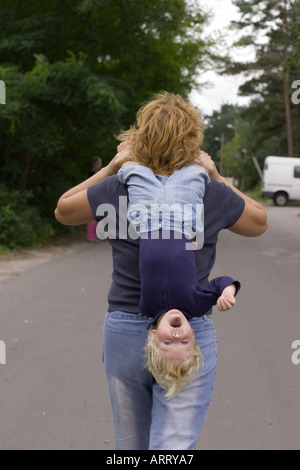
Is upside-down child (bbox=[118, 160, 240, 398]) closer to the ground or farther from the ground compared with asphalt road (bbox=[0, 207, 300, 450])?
farther from the ground

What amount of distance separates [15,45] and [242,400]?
34.3 ft

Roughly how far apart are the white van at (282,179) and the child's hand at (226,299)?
3534 centimetres

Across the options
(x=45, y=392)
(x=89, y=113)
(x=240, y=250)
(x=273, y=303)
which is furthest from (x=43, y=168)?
(x=45, y=392)

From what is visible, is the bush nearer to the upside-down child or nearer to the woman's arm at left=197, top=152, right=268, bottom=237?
the woman's arm at left=197, top=152, right=268, bottom=237

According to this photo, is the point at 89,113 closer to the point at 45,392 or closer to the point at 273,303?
the point at 273,303

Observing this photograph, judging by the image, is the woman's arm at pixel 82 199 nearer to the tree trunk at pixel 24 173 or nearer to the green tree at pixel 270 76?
the tree trunk at pixel 24 173

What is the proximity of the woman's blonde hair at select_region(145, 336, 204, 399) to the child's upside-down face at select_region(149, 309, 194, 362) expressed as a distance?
2cm

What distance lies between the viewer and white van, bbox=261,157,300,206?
36625 mm

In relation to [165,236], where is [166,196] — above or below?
above

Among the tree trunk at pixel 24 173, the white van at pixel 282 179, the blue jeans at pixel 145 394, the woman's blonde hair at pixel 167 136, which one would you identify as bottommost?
the blue jeans at pixel 145 394

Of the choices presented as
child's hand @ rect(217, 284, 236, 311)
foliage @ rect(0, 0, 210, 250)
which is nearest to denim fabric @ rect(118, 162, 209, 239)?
child's hand @ rect(217, 284, 236, 311)

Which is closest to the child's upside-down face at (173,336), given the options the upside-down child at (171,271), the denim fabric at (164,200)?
the upside-down child at (171,271)

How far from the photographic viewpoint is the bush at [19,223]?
13.2 metres

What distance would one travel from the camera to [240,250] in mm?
14562
